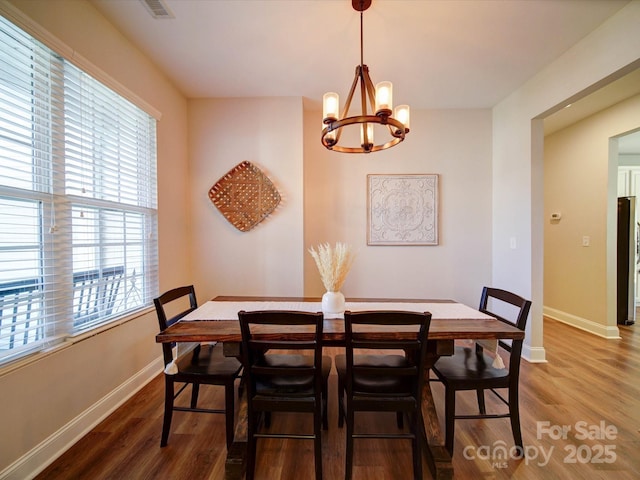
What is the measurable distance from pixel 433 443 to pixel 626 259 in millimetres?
4066

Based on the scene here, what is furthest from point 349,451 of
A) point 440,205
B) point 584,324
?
point 584,324

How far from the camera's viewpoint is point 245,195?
9.90 ft

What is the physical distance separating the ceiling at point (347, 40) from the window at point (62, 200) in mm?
679

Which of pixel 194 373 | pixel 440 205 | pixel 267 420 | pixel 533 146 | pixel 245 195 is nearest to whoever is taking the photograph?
pixel 194 373

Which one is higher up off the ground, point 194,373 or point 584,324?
point 194,373

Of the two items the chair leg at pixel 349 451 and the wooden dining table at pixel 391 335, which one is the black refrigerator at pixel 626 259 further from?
the chair leg at pixel 349 451

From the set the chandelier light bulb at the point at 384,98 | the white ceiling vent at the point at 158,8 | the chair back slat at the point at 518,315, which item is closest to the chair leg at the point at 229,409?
the chair back slat at the point at 518,315

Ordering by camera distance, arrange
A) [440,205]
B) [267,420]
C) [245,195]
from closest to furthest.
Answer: [267,420]
[245,195]
[440,205]

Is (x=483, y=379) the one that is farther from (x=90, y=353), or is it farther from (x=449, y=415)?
(x=90, y=353)

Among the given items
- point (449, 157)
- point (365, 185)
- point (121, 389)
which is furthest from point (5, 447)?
point (449, 157)

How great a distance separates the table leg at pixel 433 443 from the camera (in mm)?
1354

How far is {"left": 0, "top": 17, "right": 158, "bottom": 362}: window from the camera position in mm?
1369

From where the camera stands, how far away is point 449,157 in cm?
335

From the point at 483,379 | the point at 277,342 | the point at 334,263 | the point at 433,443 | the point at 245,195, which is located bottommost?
the point at 433,443
